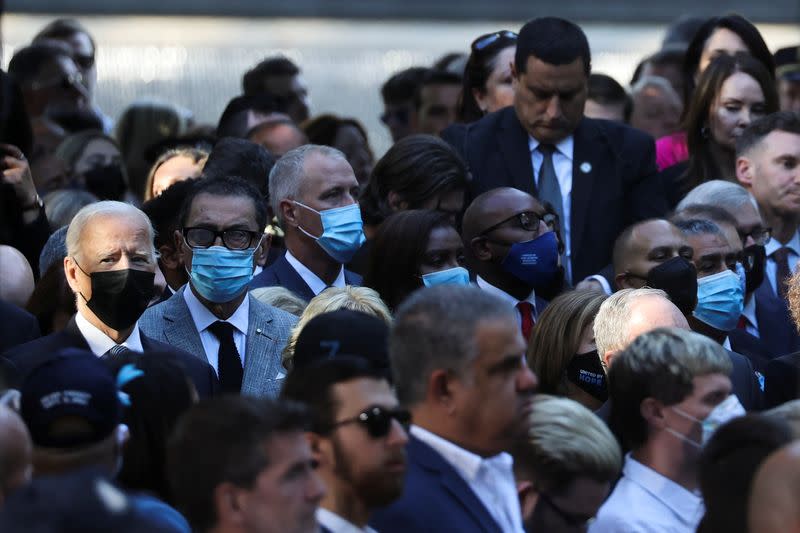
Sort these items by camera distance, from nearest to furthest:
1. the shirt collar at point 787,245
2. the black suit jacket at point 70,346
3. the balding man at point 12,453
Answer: the balding man at point 12,453 → the black suit jacket at point 70,346 → the shirt collar at point 787,245

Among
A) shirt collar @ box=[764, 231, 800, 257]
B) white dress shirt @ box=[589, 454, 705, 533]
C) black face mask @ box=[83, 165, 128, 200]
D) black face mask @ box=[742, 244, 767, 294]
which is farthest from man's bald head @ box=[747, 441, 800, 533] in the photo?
black face mask @ box=[83, 165, 128, 200]

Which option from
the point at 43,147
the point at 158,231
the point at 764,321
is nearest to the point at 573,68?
the point at 764,321

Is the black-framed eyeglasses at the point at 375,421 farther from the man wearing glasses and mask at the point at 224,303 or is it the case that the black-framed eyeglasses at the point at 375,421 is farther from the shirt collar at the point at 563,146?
the shirt collar at the point at 563,146

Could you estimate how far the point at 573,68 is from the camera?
8320mm

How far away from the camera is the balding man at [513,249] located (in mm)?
7441

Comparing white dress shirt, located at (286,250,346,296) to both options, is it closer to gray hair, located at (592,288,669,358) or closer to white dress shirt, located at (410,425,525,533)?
gray hair, located at (592,288,669,358)

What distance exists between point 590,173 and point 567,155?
16cm

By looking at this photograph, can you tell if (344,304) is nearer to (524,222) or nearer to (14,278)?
(524,222)

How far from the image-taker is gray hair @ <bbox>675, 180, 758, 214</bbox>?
8.22 meters

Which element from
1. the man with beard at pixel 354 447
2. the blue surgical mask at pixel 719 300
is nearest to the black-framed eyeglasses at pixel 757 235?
the blue surgical mask at pixel 719 300

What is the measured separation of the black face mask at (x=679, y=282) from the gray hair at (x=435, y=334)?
2.69m

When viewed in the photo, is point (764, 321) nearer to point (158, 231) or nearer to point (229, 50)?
point (158, 231)

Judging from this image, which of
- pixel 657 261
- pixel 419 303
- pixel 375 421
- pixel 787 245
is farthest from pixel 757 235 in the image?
pixel 375 421

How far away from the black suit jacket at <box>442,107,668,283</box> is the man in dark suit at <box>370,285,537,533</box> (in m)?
3.63
